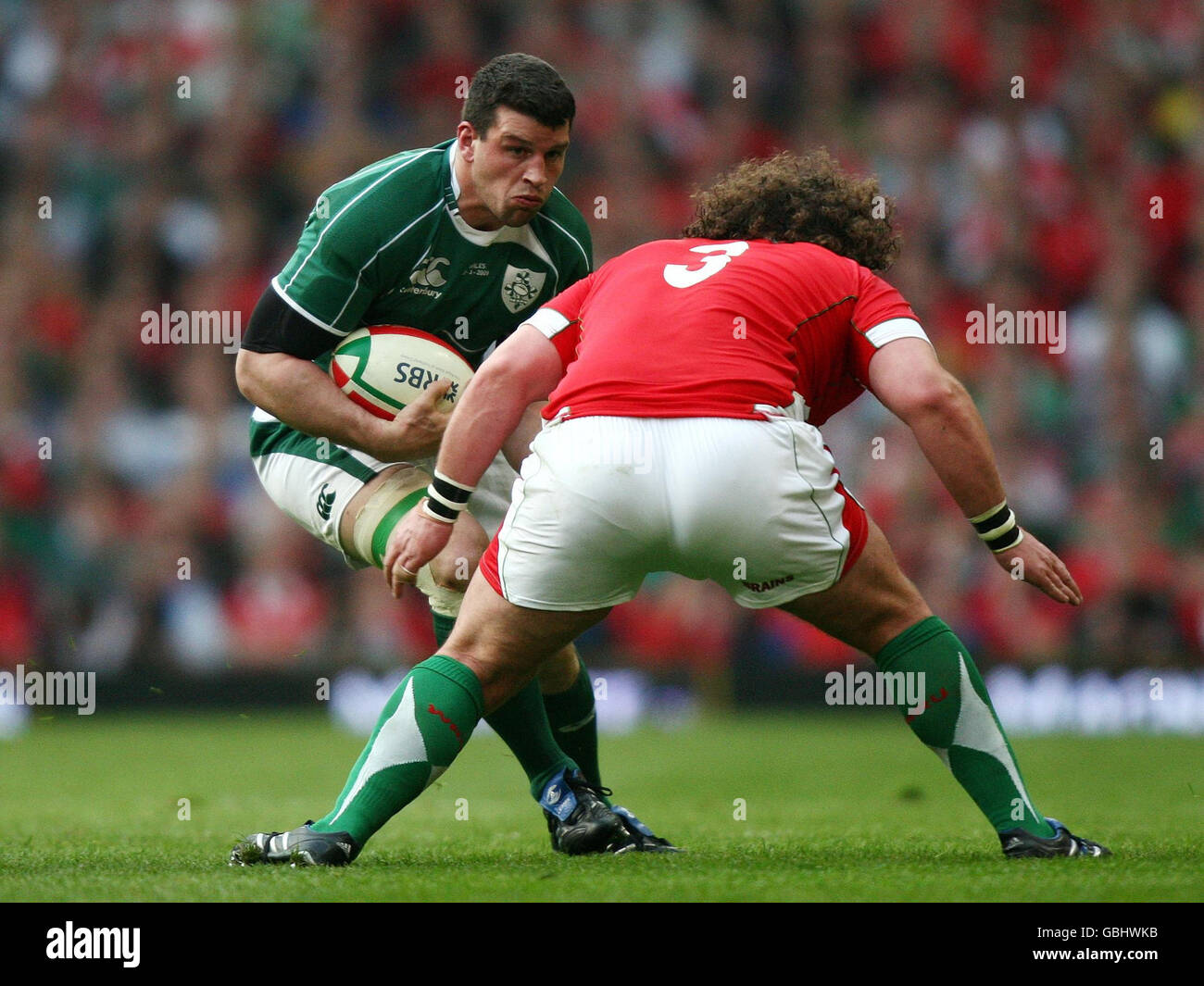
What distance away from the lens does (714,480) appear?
12.5 feet

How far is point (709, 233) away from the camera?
457cm

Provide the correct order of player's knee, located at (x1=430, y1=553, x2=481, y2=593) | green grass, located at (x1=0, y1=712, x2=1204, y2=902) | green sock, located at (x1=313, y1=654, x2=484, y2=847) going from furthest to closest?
player's knee, located at (x1=430, y1=553, x2=481, y2=593) < green sock, located at (x1=313, y1=654, x2=484, y2=847) < green grass, located at (x1=0, y1=712, x2=1204, y2=902)

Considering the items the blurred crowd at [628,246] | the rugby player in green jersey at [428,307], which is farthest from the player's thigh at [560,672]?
the blurred crowd at [628,246]

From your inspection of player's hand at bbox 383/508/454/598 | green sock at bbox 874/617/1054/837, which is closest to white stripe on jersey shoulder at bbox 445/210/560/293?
player's hand at bbox 383/508/454/598

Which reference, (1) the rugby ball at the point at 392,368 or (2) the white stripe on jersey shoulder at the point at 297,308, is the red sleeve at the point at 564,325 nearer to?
(1) the rugby ball at the point at 392,368

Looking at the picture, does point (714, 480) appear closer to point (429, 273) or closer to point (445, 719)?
point (445, 719)

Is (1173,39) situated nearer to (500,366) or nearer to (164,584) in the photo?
(164,584)

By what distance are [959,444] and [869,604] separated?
1.54 feet

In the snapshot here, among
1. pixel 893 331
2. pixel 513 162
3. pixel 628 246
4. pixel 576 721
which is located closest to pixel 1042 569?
pixel 893 331

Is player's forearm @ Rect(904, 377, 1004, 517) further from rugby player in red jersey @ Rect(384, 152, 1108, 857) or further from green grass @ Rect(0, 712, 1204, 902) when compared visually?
green grass @ Rect(0, 712, 1204, 902)

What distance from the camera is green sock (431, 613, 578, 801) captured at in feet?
16.2

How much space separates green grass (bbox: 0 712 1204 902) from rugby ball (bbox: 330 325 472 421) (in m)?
1.35

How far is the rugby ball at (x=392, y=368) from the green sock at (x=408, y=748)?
1098 mm
